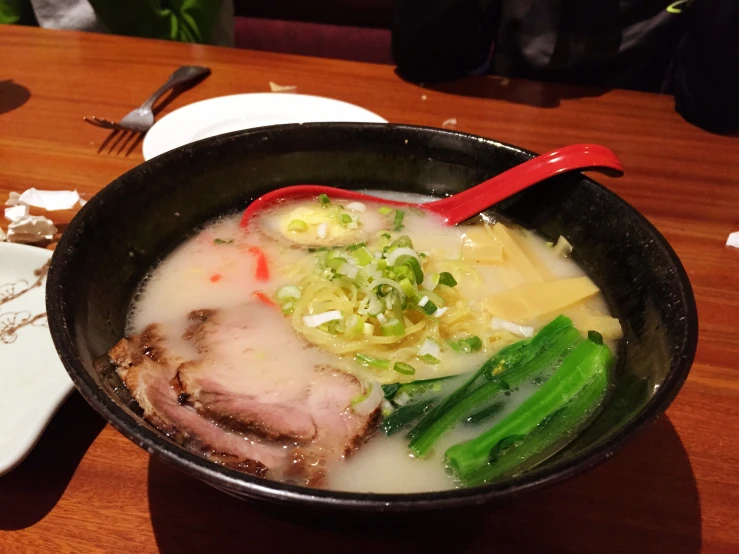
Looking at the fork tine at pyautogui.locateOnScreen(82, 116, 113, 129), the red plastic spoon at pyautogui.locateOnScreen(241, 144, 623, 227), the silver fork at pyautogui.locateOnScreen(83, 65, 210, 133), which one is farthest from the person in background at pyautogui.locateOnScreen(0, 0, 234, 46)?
the red plastic spoon at pyautogui.locateOnScreen(241, 144, 623, 227)

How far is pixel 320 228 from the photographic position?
1237 mm

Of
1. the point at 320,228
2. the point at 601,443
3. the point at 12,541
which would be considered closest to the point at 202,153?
the point at 320,228

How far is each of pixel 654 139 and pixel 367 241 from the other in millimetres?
1326

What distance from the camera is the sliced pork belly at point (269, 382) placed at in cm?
80

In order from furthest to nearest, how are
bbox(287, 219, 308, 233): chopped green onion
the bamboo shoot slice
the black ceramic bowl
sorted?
1. bbox(287, 219, 308, 233): chopped green onion
2. the bamboo shoot slice
3. the black ceramic bowl

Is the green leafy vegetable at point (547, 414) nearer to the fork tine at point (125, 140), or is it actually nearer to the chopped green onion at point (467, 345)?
the chopped green onion at point (467, 345)

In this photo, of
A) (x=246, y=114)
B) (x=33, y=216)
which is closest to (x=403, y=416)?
(x=33, y=216)

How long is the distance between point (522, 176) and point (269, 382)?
0.65 meters

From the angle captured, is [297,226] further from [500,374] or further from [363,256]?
[500,374]

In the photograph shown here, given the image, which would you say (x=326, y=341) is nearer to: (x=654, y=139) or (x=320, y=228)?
(x=320, y=228)

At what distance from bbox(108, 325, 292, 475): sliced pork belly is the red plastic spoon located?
1.58ft

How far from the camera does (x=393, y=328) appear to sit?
36.5 inches

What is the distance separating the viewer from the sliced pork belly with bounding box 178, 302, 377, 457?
31.3 inches

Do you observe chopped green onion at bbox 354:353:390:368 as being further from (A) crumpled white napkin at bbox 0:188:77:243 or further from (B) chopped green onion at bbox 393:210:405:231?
(A) crumpled white napkin at bbox 0:188:77:243
